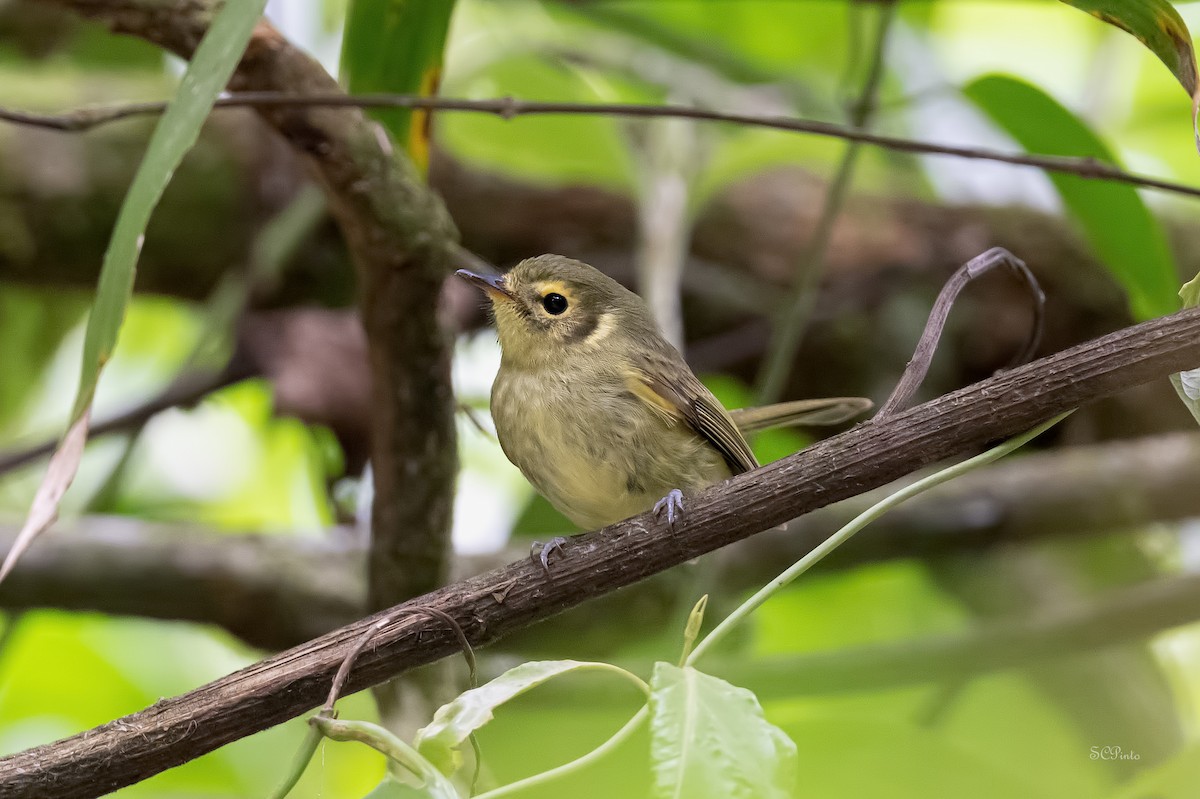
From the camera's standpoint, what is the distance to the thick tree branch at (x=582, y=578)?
5.05ft

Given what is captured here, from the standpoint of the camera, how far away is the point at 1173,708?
3.11 meters

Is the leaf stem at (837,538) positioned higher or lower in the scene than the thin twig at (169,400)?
lower

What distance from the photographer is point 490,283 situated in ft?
8.86

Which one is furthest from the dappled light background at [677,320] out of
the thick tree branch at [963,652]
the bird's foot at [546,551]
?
the bird's foot at [546,551]

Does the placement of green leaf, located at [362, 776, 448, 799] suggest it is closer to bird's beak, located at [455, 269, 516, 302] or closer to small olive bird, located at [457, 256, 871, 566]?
small olive bird, located at [457, 256, 871, 566]

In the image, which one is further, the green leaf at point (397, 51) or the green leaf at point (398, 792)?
the green leaf at point (397, 51)

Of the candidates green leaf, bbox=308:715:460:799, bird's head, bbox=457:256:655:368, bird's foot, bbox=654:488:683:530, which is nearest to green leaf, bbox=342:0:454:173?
bird's head, bbox=457:256:655:368

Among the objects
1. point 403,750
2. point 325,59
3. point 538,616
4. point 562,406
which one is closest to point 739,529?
point 538,616

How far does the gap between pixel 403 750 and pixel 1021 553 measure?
2.92 meters

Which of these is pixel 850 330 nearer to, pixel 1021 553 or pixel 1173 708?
pixel 1021 553

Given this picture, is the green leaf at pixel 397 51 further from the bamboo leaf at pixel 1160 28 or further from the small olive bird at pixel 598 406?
the bamboo leaf at pixel 1160 28

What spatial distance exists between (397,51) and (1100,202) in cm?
150

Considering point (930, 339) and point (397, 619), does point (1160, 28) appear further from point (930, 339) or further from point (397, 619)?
point (397, 619)

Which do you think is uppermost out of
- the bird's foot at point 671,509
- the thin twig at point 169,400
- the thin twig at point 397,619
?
the thin twig at point 169,400
